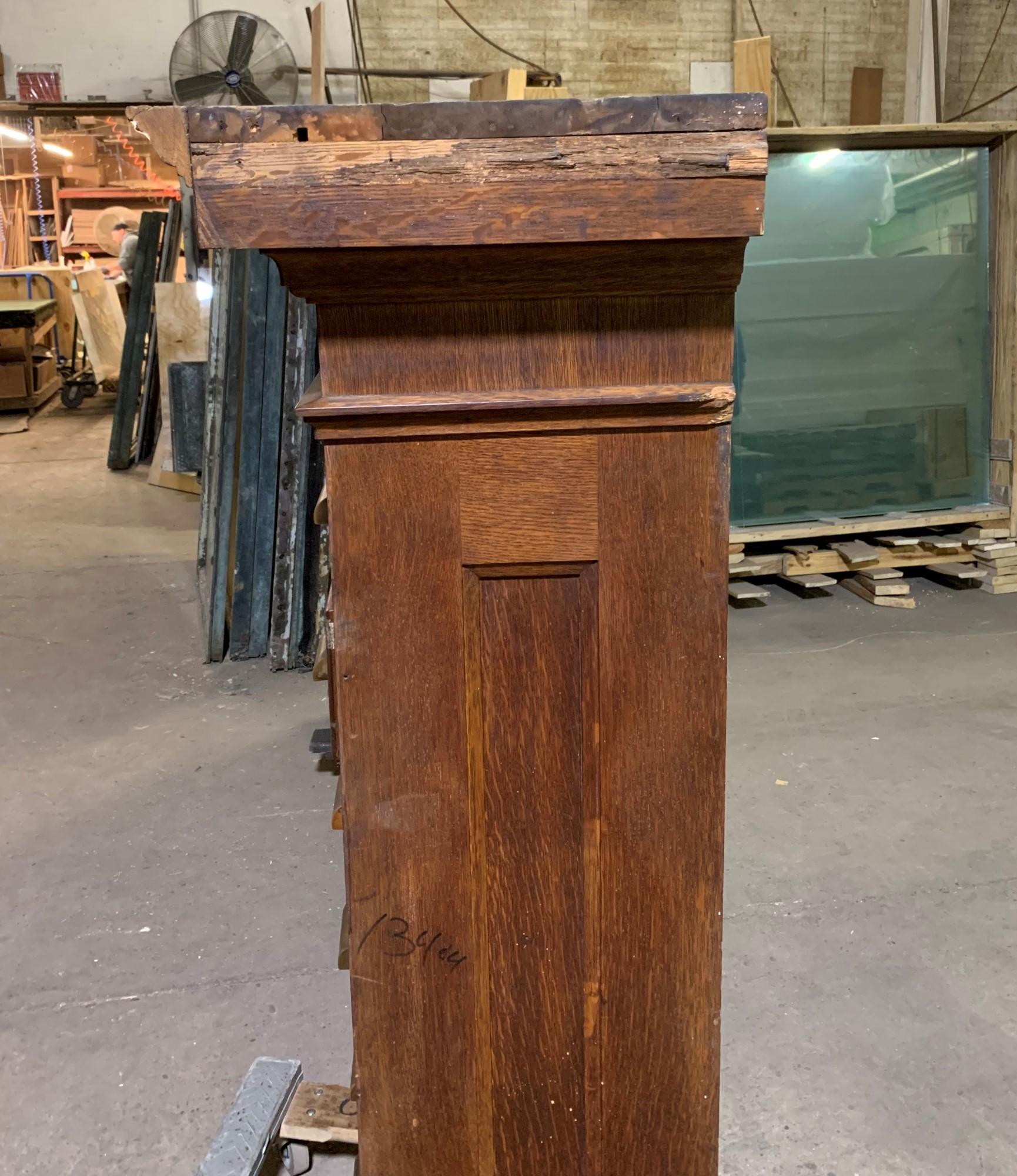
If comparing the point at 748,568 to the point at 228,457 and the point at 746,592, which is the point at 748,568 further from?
the point at 228,457

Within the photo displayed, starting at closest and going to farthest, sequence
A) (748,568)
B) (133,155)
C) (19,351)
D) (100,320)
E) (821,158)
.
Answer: (821,158), (748,568), (19,351), (100,320), (133,155)

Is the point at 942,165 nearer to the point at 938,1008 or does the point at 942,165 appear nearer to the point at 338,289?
the point at 938,1008

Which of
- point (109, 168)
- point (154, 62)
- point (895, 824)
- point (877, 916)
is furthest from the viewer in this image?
point (109, 168)

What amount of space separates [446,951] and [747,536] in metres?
3.57

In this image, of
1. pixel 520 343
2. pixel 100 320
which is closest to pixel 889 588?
pixel 520 343

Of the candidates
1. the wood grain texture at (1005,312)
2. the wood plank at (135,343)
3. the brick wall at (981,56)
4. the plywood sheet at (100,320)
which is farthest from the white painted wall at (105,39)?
the wood grain texture at (1005,312)

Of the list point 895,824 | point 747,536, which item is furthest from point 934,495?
point 895,824

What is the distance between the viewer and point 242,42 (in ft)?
23.2

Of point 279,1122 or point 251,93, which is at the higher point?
point 251,93

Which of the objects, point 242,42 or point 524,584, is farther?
point 242,42

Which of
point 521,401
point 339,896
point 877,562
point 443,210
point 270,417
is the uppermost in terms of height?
point 443,210

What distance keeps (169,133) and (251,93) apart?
714cm

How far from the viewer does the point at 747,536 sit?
Result: 14.2ft

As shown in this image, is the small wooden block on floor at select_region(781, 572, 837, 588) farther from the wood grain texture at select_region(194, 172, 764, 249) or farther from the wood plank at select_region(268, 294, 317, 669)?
the wood grain texture at select_region(194, 172, 764, 249)
